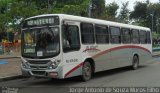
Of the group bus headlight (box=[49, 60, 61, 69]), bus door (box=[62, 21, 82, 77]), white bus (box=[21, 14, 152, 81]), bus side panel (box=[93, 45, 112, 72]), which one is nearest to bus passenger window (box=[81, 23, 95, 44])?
white bus (box=[21, 14, 152, 81])

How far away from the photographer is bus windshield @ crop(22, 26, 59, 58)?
527 inches

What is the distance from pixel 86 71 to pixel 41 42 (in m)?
2.38

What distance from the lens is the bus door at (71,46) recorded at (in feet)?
44.2

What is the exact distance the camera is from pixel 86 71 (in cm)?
1482

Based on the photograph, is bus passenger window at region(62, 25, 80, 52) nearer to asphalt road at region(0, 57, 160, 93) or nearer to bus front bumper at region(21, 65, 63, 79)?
bus front bumper at region(21, 65, 63, 79)

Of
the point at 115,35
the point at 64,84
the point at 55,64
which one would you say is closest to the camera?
the point at 55,64

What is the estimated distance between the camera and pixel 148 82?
14.1 metres

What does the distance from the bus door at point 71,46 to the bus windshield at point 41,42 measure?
0.33 m

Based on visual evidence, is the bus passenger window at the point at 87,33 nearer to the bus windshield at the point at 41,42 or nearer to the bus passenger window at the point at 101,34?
the bus passenger window at the point at 101,34

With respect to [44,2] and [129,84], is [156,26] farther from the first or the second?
[129,84]

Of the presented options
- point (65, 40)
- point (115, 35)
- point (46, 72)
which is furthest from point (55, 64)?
point (115, 35)

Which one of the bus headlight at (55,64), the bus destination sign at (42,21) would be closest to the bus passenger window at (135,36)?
the bus destination sign at (42,21)

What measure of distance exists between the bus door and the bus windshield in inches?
13.0

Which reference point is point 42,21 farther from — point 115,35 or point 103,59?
point 115,35
